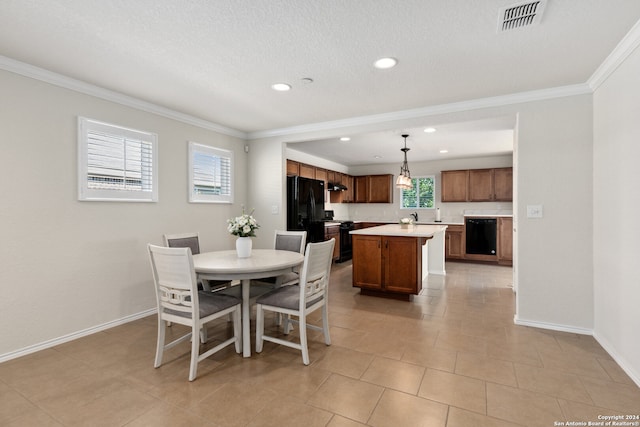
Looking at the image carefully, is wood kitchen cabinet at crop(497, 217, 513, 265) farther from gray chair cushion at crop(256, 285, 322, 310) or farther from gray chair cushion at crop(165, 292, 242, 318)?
gray chair cushion at crop(165, 292, 242, 318)

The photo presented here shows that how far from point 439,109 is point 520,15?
1.69 metres

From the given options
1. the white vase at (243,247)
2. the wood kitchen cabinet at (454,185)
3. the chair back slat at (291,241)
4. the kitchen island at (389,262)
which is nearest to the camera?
the white vase at (243,247)

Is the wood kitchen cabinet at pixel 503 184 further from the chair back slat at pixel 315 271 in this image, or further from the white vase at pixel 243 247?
the white vase at pixel 243 247

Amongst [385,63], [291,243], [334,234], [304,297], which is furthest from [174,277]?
[334,234]

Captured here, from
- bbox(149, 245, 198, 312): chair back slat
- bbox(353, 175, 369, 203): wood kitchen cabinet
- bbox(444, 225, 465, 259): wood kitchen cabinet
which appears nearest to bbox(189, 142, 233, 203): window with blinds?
bbox(149, 245, 198, 312): chair back slat

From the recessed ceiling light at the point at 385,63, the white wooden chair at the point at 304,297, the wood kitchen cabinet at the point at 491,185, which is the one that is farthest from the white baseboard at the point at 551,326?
the wood kitchen cabinet at the point at 491,185

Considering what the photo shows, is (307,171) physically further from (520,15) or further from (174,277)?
(520,15)

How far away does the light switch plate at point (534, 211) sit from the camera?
310 cm

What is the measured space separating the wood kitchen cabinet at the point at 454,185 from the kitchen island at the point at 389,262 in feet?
11.5

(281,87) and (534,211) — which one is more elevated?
(281,87)

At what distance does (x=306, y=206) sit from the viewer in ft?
17.6

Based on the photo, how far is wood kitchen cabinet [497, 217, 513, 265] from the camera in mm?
6379

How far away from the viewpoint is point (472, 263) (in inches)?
265

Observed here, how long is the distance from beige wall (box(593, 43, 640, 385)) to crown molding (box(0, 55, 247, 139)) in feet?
14.1
